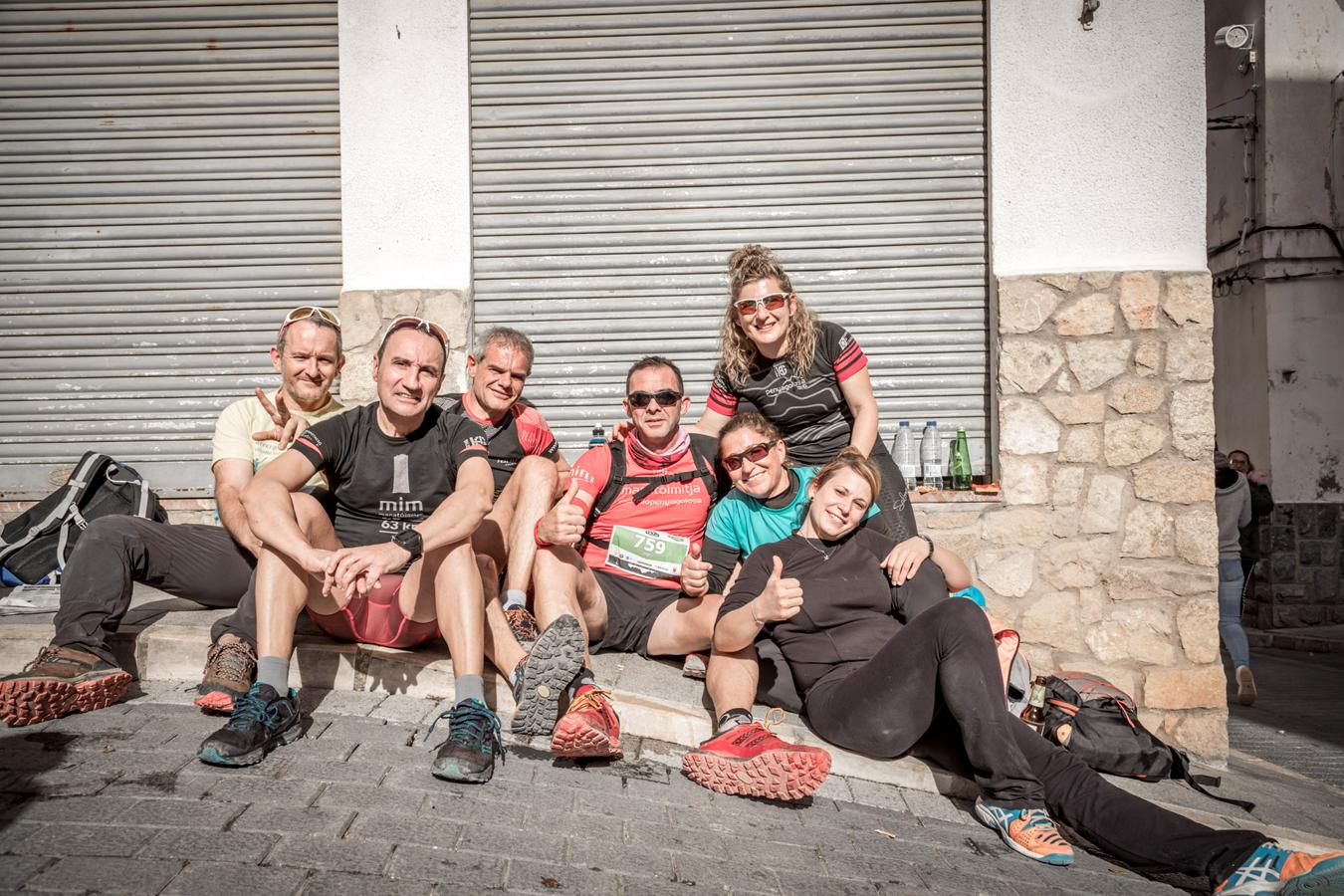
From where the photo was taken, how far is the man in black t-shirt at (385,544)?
305 cm

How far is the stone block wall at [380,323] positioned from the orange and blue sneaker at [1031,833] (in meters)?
3.79

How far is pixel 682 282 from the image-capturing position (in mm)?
5777

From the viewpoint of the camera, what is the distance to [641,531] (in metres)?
4.09

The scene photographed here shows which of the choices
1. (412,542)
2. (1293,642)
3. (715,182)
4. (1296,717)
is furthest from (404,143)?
(1293,642)

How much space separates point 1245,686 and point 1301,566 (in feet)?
15.4

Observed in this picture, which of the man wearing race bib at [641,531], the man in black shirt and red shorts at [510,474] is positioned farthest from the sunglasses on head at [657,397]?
the man in black shirt and red shorts at [510,474]

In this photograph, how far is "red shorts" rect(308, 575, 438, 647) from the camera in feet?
11.6

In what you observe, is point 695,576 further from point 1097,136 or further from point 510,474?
point 1097,136

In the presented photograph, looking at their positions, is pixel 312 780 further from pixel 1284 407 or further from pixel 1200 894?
pixel 1284 407

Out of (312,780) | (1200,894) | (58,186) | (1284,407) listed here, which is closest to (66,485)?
(58,186)

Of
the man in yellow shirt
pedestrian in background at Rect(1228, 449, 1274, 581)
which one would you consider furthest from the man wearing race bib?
pedestrian in background at Rect(1228, 449, 1274, 581)

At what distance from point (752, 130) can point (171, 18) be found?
3.82 metres

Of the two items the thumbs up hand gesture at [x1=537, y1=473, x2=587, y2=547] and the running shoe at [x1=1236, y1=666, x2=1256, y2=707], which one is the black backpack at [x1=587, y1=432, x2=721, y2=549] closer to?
the thumbs up hand gesture at [x1=537, y1=473, x2=587, y2=547]

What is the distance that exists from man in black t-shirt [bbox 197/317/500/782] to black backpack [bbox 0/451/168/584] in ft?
4.90
